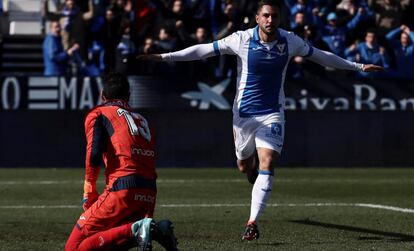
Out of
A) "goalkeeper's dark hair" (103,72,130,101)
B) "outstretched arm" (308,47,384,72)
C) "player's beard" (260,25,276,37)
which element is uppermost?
"player's beard" (260,25,276,37)

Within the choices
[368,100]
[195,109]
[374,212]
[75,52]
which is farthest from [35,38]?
[374,212]

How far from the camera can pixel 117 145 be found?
8359 millimetres

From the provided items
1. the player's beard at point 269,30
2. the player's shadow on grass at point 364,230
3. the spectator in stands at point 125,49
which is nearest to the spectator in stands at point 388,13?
the spectator in stands at point 125,49

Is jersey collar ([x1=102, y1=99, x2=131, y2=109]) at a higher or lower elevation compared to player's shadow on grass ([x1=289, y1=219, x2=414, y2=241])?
higher

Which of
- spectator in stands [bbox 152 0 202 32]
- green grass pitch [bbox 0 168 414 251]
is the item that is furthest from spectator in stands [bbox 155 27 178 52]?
green grass pitch [bbox 0 168 414 251]

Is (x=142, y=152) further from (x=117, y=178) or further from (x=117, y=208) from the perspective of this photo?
(x=117, y=208)

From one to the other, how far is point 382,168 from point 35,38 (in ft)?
26.2

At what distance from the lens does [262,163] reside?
36.4 ft

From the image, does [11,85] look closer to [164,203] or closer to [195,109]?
[195,109]

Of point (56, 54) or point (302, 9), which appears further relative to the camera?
point (302, 9)

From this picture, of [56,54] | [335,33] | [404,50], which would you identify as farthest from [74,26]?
[404,50]

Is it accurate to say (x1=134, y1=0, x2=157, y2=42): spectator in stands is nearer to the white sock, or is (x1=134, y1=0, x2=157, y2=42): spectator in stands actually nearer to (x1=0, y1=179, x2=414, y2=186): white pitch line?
(x1=0, y1=179, x2=414, y2=186): white pitch line

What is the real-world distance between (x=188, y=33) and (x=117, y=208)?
14.4 m

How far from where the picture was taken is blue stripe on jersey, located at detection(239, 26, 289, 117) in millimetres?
11328
